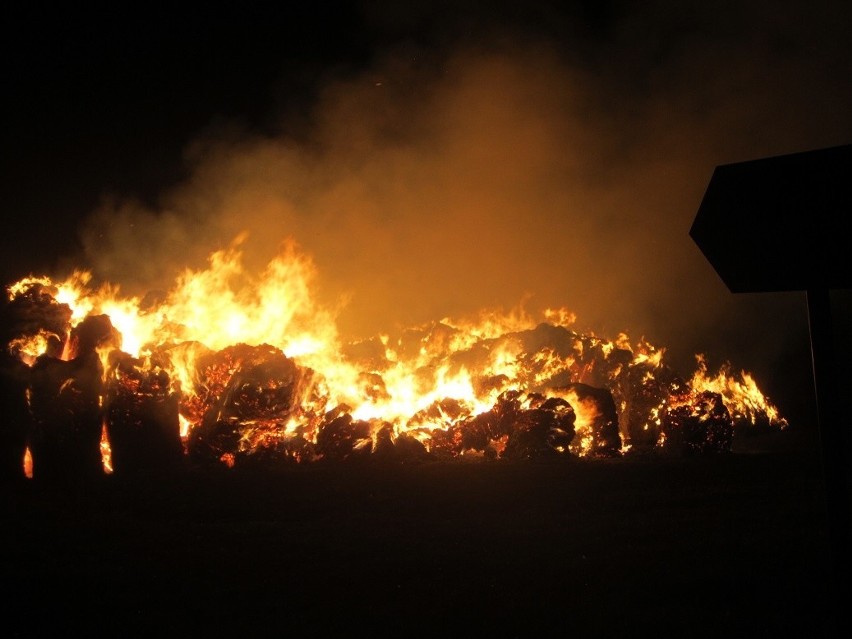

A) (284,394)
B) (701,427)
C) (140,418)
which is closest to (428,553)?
(284,394)

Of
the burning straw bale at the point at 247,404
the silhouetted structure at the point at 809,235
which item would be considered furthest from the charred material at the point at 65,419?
the silhouetted structure at the point at 809,235

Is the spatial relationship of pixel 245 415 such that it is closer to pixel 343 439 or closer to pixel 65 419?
pixel 343 439

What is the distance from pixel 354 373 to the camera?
25859mm

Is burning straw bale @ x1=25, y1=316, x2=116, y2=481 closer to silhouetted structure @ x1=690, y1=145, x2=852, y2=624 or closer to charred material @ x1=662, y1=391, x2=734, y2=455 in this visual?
silhouetted structure @ x1=690, y1=145, x2=852, y2=624

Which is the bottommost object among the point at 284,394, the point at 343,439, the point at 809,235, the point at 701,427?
the point at 701,427

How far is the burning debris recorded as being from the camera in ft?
61.7

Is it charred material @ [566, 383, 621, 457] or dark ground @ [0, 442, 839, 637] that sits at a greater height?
charred material @ [566, 383, 621, 457]

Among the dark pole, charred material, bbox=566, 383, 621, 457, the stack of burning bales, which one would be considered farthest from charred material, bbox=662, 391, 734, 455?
the dark pole

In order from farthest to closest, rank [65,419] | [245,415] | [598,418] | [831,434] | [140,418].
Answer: [598,418]
[245,415]
[140,418]
[65,419]
[831,434]

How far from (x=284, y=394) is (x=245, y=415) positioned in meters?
1.48

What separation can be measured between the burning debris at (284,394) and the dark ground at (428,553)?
8.15 ft

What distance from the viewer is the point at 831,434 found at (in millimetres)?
4348

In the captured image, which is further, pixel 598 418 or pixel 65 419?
pixel 598 418

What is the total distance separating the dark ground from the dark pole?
2.97 meters
